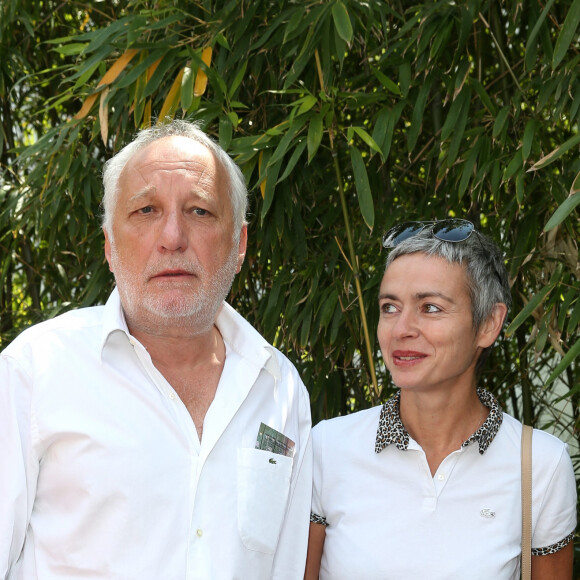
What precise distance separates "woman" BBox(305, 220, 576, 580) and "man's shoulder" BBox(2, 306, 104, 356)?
66 cm

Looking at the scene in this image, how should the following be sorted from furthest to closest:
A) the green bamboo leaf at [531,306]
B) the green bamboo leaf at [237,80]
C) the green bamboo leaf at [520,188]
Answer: the green bamboo leaf at [237,80]
the green bamboo leaf at [520,188]
the green bamboo leaf at [531,306]

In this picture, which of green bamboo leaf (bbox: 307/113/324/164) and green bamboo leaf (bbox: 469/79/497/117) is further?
green bamboo leaf (bbox: 469/79/497/117)

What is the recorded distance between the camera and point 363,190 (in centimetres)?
267

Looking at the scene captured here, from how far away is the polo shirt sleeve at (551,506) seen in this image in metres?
2.13

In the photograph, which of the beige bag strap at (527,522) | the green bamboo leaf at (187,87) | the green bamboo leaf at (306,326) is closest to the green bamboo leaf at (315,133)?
the green bamboo leaf at (187,87)

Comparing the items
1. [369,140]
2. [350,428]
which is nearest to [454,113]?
[369,140]

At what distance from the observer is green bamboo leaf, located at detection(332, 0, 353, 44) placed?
2.52m

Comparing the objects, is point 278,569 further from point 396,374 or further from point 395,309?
point 395,309

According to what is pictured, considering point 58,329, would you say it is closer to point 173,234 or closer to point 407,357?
point 173,234

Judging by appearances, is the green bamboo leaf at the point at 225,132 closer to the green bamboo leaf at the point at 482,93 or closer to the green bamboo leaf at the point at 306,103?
the green bamboo leaf at the point at 306,103

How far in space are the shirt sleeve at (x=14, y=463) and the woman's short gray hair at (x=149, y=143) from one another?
475mm

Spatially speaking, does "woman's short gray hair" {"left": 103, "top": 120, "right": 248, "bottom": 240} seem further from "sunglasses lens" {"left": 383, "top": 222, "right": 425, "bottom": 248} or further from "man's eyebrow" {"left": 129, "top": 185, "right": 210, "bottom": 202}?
"sunglasses lens" {"left": 383, "top": 222, "right": 425, "bottom": 248}

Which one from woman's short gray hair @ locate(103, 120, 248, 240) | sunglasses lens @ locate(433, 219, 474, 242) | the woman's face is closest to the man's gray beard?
woman's short gray hair @ locate(103, 120, 248, 240)

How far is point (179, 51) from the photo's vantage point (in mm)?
2941
